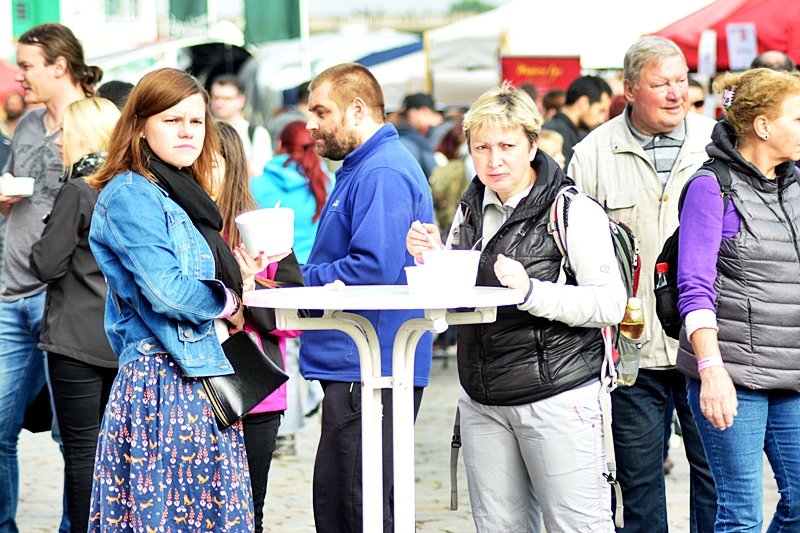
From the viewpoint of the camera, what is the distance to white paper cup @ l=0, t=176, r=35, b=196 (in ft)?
17.6

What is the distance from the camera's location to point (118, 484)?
3.74 m

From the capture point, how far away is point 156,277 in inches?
142

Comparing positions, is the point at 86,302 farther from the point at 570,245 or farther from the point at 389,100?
the point at 389,100

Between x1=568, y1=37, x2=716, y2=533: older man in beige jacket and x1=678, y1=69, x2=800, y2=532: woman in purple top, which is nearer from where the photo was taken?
x1=678, y1=69, x2=800, y2=532: woman in purple top

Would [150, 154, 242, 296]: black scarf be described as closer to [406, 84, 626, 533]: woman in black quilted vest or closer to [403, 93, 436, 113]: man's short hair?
[406, 84, 626, 533]: woman in black quilted vest

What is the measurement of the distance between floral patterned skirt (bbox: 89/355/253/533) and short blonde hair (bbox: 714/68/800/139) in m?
2.01

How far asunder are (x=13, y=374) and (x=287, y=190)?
2380 millimetres

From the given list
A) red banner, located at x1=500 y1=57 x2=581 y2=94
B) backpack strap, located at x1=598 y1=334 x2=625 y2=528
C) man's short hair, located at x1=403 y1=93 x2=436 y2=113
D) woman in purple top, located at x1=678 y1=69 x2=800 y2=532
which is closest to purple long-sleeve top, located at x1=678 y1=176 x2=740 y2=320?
woman in purple top, located at x1=678 y1=69 x2=800 y2=532

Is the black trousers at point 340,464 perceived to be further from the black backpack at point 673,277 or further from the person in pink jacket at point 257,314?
the black backpack at point 673,277

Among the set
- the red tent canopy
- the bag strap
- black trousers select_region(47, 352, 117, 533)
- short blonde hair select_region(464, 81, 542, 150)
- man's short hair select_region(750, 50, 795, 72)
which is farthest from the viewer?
the red tent canopy

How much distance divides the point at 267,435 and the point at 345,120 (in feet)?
4.00

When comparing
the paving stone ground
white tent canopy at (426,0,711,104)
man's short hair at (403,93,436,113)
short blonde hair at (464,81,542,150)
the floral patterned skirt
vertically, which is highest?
white tent canopy at (426,0,711,104)

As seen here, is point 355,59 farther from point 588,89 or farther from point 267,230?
point 267,230

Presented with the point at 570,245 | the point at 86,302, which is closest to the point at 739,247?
the point at 570,245
